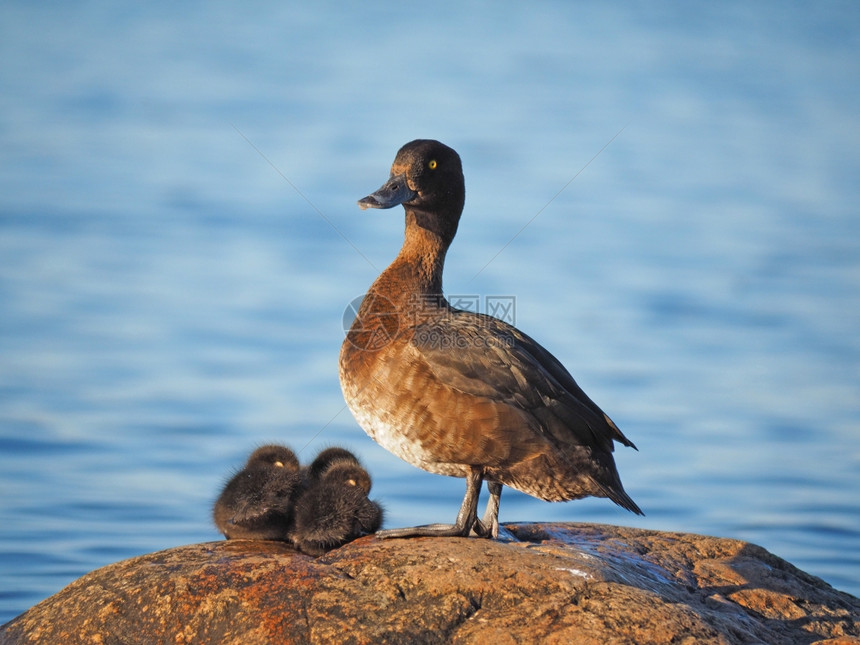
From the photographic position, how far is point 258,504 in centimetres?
456

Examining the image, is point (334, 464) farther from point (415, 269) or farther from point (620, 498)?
point (620, 498)

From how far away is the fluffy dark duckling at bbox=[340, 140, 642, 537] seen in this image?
15.1ft

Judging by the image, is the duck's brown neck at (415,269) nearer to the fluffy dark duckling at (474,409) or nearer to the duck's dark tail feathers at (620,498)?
the fluffy dark duckling at (474,409)

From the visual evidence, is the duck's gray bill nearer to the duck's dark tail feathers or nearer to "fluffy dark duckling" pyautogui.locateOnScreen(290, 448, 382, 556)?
"fluffy dark duckling" pyautogui.locateOnScreen(290, 448, 382, 556)

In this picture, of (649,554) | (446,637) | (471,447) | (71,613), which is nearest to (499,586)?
(446,637)

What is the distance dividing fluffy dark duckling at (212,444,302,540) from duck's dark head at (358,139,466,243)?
157 centimetres

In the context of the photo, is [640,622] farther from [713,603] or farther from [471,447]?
[471,447]

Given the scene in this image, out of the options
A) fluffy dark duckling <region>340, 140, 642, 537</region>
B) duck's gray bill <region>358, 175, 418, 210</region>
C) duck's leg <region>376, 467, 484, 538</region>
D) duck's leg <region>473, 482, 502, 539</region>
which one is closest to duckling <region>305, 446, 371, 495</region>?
fluffy dark duckling <region>340, 140, 642, 537</region>

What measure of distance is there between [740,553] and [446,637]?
229 cm

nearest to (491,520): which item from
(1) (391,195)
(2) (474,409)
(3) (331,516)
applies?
(2) (474,409)

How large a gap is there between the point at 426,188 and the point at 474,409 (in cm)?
155

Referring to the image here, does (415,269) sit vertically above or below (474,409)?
above

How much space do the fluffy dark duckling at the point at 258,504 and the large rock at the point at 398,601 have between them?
0.12m

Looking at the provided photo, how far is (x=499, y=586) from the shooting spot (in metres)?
3.77
